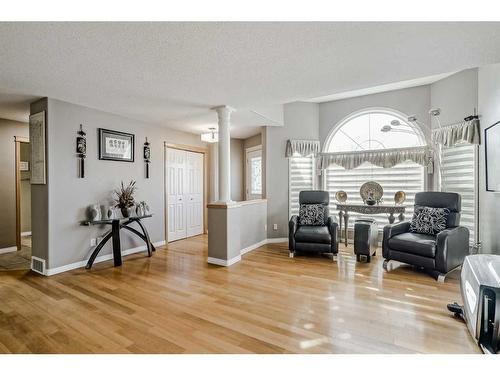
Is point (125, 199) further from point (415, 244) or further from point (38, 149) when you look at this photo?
point (415, 244)

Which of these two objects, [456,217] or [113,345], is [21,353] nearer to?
[113,345]

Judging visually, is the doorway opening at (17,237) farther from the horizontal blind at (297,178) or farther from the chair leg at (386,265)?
the chair leg at (386,265)

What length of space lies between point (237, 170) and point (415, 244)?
166 inches

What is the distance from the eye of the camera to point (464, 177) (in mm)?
3656

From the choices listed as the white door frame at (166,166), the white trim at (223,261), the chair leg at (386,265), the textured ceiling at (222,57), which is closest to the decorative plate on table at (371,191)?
the chair leg at (386,265)

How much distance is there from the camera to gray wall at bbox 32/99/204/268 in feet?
10.9

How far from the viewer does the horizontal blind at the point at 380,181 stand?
14.3 feet

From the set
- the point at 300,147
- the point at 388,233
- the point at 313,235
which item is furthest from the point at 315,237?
the point at 300,147

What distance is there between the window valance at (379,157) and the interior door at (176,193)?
283 centimetres

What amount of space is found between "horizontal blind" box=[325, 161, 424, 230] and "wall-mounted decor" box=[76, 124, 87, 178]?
13.6 ft

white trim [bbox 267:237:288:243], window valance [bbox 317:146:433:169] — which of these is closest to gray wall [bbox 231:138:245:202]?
white trim [bbox 267:237:288:243]

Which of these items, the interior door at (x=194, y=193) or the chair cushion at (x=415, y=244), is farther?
the interior door at (x=194, y=193)

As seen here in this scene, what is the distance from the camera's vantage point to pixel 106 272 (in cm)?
340
